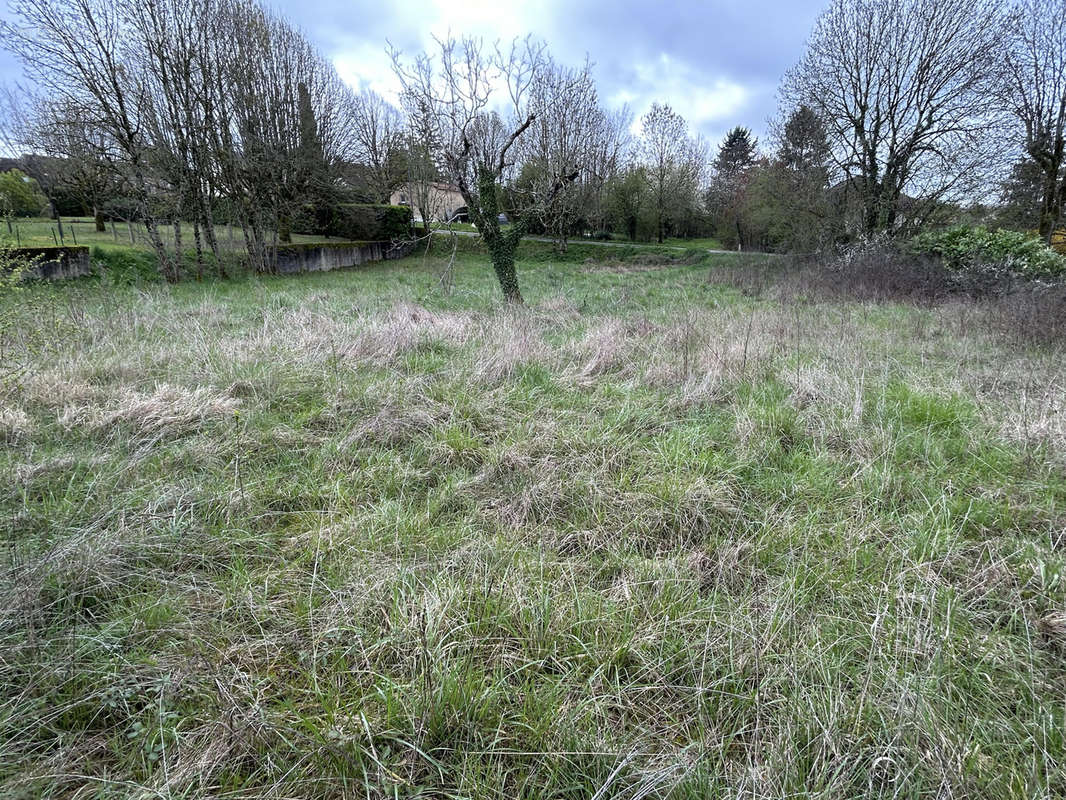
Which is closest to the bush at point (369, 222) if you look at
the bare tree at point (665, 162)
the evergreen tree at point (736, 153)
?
the bare tree at point (665, 162)

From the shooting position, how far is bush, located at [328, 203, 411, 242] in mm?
22094

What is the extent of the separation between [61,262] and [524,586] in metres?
13.8

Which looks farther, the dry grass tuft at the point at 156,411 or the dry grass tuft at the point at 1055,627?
the dry grass tuft at the point at 156,411

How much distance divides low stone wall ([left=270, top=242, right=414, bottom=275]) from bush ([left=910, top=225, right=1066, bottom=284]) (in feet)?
49.3

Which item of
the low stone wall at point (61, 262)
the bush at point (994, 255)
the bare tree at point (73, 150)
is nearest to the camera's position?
the low stone wall at point (61, 262)

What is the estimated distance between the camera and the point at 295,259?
16.7 m

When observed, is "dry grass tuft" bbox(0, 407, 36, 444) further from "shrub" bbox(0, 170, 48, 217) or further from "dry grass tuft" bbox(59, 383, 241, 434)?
"shrub" bbox(0, 170, 48, 217)

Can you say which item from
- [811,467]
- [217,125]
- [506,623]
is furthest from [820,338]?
[217,125]

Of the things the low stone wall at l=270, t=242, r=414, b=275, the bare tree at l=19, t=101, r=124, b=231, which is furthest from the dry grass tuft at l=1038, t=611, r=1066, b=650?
the bare tree at l=19, t=101, r=124, b=231

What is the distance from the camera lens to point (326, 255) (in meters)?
18.1

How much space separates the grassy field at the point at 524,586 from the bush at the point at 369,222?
2016cm

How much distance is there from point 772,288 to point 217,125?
16.1 m

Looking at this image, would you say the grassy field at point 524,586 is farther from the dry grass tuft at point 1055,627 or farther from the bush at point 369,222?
the bush at point 369,222

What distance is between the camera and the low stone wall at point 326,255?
1633 centimetres
